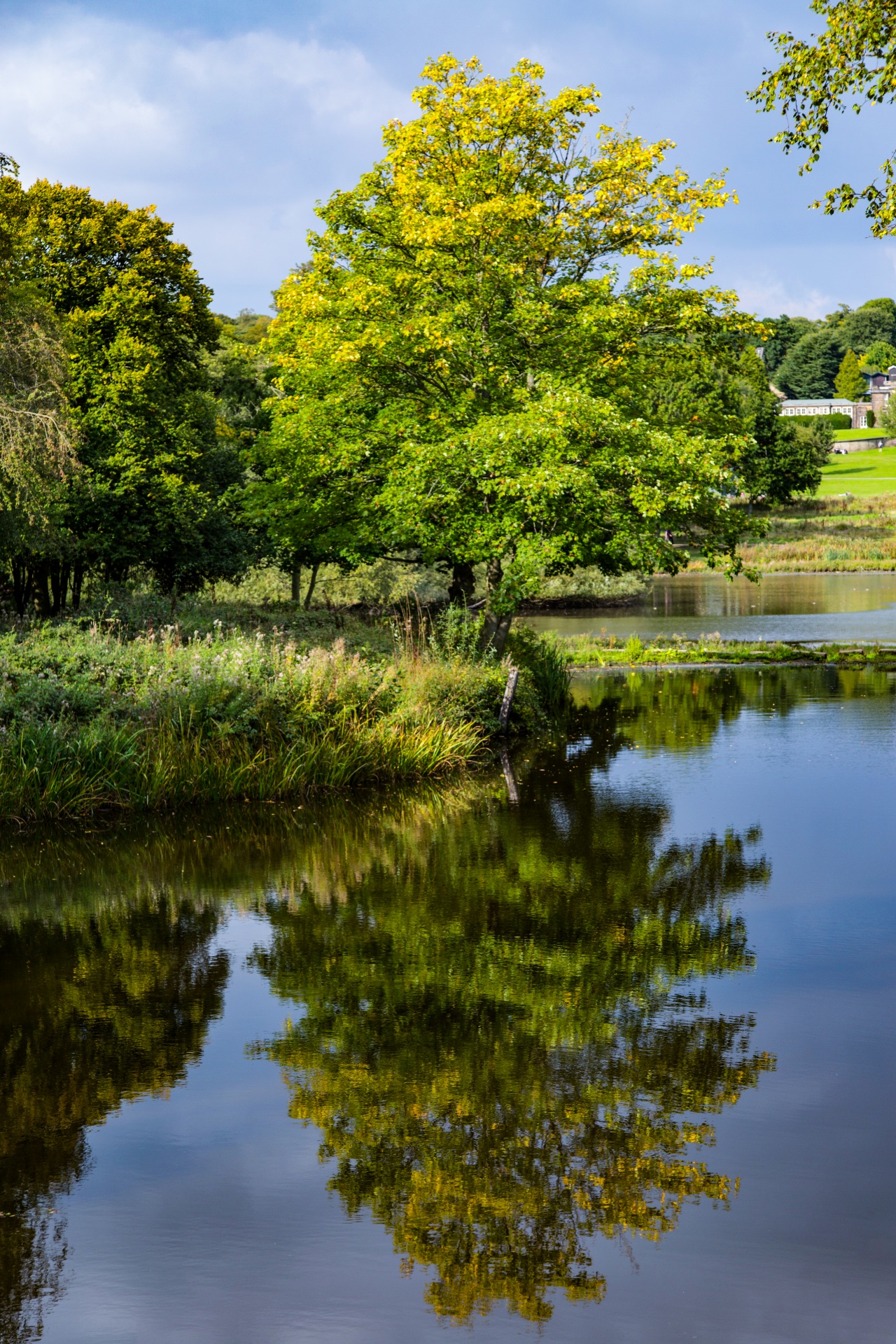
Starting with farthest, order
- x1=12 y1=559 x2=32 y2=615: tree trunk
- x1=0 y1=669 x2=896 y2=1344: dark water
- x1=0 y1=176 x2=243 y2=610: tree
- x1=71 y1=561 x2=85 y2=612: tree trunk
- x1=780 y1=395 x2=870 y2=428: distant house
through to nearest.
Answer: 1. x1=780 y1=395 x2=870 y2=428: distant house
2. x1=71 y1=561 x2=85 y2=612: tree trunk
3. x1=12 y1=559 x2=32 y2=615: tree trunk
4. x1=0 y1=176 x2=243 y2=610: tree
5. x1=0 y1=669 x2=896 y2=1344: dark water

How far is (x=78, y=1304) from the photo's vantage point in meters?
4.26

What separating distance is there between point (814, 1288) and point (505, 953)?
147 inches

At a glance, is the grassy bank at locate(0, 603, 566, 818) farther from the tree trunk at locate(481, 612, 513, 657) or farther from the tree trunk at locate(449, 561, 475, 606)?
the tree trunk at locate(449, 561, 475, 606)

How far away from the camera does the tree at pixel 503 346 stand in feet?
Answer: 51.2

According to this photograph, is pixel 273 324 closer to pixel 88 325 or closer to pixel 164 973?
pixel 88 325

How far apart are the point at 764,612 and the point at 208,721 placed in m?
30.9

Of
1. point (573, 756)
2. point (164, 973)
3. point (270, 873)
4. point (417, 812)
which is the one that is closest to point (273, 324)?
point (573, 756)

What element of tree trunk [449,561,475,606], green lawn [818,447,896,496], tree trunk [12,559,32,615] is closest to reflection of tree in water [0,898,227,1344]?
tree trunk [449,561,475,606]

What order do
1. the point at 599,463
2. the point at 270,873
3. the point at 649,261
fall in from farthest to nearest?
the point at 649,261, the point at 599,463, the point at 270,873

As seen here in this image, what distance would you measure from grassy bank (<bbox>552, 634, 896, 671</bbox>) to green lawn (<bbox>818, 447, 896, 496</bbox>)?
6514cm

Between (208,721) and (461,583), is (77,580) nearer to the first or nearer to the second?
(461,583)

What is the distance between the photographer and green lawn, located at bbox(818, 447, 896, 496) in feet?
319

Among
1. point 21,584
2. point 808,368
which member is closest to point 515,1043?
point 21,584

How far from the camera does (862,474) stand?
111 meters
